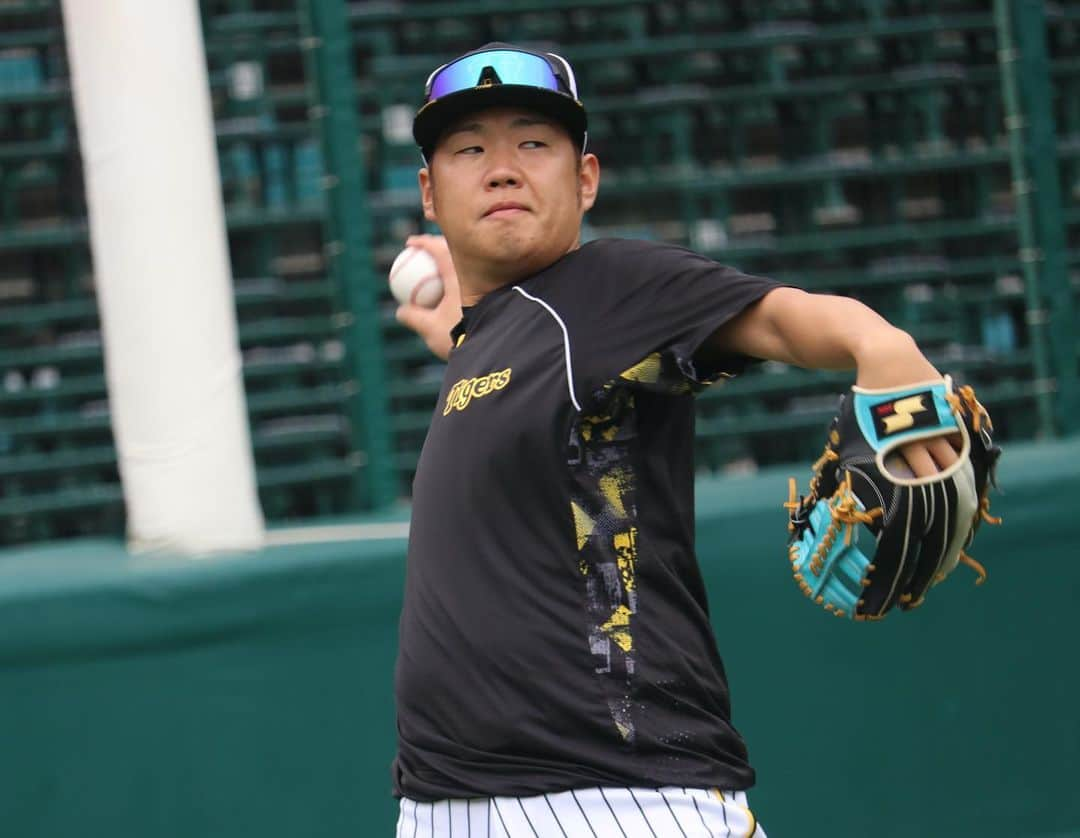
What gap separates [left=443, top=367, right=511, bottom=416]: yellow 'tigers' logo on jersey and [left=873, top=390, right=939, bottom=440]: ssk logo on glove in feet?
1.87

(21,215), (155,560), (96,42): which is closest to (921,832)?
(155,560)

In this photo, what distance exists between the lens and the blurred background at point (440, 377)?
3721 millimetres

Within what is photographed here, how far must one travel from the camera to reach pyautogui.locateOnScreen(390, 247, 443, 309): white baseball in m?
3.05

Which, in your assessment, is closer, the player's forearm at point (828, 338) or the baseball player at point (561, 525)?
the player's forearm at point (828, 338)

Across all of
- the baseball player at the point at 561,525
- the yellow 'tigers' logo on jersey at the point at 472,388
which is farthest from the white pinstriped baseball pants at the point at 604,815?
the yellow 'tigers' logo on jersey at the point at 472,388

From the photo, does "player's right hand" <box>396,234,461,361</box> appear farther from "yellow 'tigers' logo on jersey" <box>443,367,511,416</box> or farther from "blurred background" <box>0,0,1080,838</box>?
"blurred background" <box>0,0,1080,838</box>

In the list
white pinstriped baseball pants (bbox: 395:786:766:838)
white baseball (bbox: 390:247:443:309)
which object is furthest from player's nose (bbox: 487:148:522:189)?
white pinstriped baseball pants (bbox: 395:786:766:838)

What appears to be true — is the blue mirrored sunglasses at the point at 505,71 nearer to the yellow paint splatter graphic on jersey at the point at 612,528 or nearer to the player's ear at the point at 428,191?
the player's ear at the point at 428,191

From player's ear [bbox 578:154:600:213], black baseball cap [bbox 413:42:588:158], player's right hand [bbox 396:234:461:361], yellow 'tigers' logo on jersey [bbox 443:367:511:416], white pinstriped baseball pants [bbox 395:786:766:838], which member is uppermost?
black baseball cap [bbox 413:42:588:158]

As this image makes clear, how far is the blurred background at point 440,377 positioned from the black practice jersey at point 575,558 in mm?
1530

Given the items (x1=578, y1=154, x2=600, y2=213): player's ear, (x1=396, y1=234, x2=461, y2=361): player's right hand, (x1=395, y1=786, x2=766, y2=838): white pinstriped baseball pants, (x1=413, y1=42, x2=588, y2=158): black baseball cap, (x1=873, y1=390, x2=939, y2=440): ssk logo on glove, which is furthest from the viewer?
(x1=396, y1=234, x2=461, y2=361): player's right hand

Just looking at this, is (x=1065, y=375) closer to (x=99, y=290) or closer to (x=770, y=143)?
(x=770, y=143)

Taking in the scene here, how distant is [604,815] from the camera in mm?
2213

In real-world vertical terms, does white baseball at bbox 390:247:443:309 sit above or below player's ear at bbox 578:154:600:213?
below
